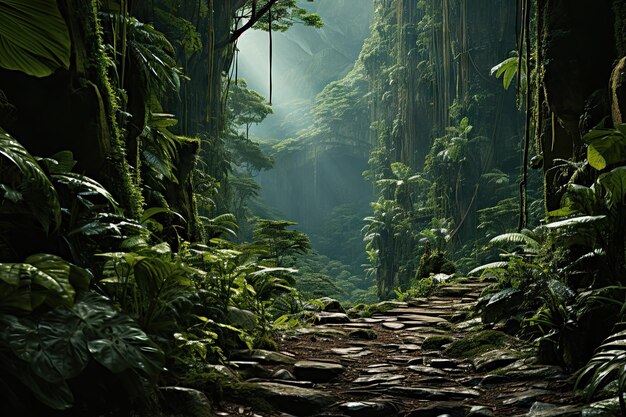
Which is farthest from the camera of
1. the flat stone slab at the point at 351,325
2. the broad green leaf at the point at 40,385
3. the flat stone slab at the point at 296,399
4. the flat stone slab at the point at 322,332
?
the flat stone slab at the point at 351,325

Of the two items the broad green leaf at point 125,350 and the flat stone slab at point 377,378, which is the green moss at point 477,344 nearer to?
the flat stone slab at point 377,378

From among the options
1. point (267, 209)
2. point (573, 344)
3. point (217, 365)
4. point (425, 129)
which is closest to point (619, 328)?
point (573, 344)

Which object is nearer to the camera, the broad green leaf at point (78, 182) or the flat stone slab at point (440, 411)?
the flat stone slab at point (440, 411)

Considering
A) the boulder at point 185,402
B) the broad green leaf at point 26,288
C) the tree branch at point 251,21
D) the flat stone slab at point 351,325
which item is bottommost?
the flat stone slab at point 351,325

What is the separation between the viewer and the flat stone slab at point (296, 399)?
318 centimetres

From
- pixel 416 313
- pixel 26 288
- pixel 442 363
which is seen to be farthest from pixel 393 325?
pixel 26 288

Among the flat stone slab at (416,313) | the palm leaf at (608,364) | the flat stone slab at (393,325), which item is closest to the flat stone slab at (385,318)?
the flat stone slab at (416,313)

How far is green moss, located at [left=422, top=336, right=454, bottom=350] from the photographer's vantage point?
16.8 feet

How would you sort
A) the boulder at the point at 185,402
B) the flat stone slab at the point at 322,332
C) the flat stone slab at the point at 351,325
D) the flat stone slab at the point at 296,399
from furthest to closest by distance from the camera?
the flat stone slab at the point at 351,325 < the flat stone slab at the point at 322,332 < the flat stone slab at the point at 296,399 < the boulder at the point at 185,402

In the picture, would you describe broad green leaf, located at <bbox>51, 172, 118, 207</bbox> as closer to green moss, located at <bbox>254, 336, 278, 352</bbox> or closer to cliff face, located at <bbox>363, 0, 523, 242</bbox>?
green moss, located at <bbox>254, 336, 278, 352</bbox>

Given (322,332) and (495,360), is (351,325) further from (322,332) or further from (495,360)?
(495,360)

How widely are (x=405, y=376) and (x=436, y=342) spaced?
4.02 ft

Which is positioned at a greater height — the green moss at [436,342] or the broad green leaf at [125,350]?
the broad green leaf at [125,350]

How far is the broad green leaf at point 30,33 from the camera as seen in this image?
2697 mm
